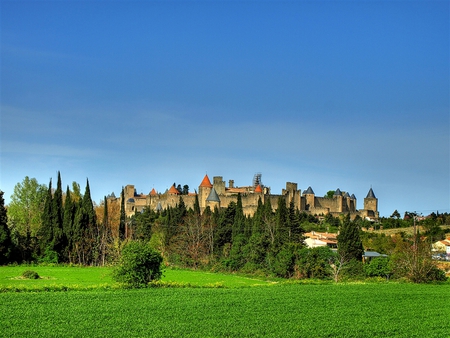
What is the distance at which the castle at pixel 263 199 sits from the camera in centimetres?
7206

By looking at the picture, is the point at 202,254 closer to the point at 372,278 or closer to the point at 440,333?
the point at 372,278

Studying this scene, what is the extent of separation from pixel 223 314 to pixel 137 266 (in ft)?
24.2

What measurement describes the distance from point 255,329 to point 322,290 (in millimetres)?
10366

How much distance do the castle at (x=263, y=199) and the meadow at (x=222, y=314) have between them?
46.5 meters

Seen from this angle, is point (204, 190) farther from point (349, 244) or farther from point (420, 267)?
point (420, 267)

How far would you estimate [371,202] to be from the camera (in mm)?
87625

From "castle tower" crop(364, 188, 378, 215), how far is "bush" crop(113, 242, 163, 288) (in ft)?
219

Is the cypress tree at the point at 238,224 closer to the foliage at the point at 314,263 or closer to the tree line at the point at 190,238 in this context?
the tree line at the point at 190,238

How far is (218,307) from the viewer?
18.7m

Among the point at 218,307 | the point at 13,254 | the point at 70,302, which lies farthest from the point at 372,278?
the point at 13,254

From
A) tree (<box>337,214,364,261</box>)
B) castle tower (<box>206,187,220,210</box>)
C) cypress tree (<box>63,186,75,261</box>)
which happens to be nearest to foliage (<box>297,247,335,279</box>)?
tree (<box>337,214,364,261</box>)

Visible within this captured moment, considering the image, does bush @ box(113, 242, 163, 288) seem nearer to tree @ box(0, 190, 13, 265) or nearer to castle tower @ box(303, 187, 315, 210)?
tree @ box(0, 190, 13, 265)

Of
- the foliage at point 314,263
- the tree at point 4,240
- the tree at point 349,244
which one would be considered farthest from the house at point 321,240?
the tree at point 4,240

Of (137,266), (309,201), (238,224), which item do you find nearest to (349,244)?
(238,224)
